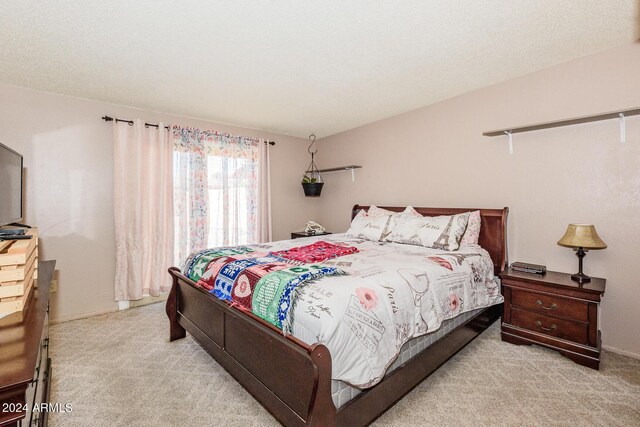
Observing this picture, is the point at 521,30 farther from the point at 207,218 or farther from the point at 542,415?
the point at 207,218

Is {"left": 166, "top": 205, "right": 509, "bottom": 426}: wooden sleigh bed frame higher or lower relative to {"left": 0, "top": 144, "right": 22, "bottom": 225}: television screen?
lower

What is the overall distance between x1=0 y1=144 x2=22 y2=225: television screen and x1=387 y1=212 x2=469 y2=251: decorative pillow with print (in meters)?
A: 3.03

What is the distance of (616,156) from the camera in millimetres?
2318

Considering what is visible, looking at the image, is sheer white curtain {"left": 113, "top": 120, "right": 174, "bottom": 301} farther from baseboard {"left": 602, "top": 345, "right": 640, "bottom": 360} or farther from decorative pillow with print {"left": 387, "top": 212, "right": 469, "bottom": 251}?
baseboard {"left": 602, "top": 345, "right": 640, "bottom": 360}

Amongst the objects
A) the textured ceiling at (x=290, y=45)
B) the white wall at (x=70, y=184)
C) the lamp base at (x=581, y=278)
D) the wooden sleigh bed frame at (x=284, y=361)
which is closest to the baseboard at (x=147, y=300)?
the white wall at (x=70, y=184)

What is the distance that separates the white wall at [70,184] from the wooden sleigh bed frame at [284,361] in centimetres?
139

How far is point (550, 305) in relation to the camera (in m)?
2.29

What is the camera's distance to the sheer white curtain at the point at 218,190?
375 cm

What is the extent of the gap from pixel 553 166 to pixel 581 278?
1.00 metres

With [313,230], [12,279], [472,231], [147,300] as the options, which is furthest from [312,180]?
[12,279]

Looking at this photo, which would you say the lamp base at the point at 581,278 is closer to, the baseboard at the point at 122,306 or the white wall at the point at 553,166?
the white wall at the point at 553,166

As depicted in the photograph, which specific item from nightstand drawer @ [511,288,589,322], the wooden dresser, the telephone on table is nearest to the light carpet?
A: nightstand drawer @ [511,288,589,322]

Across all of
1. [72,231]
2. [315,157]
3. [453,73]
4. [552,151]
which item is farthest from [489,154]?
[72,231]

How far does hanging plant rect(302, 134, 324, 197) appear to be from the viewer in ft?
15.2
